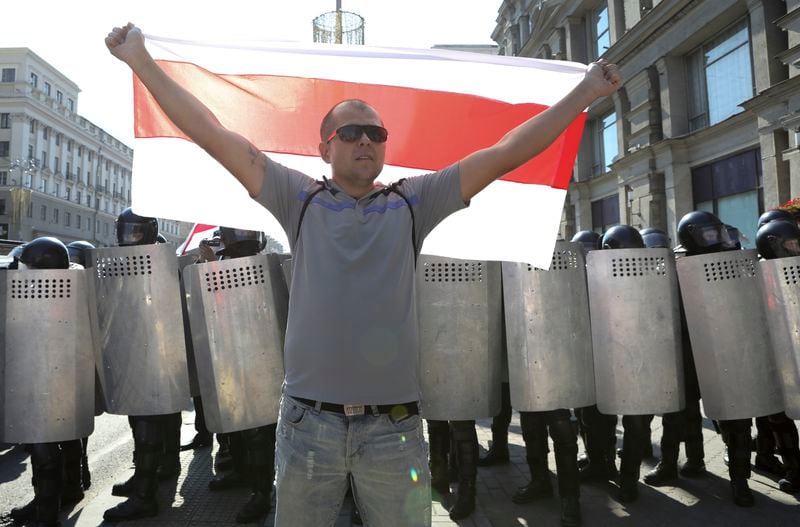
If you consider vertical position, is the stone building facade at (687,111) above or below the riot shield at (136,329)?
above

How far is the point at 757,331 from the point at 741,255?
530mm

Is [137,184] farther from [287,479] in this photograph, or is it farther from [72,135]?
[72,135]

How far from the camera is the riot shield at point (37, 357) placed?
3.61 m

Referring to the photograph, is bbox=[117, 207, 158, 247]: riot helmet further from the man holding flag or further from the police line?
the man holding flag

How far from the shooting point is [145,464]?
3.84m

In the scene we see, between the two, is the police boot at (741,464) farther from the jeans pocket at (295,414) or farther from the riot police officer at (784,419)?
the jeans pocket at (295,414)

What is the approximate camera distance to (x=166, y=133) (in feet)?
12.2

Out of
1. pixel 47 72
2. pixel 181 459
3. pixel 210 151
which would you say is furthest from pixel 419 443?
pixel 47 72

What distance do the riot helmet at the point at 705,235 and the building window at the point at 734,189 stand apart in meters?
10.3

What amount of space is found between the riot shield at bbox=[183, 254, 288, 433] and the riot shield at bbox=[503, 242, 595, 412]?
5.37 feet

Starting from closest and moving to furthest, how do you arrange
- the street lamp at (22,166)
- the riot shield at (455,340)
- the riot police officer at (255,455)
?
the riot police officer at (255,455)
the riot shield at (455,340)
the street lamp at (22,166)

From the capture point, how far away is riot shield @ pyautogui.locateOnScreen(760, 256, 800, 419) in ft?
12.3

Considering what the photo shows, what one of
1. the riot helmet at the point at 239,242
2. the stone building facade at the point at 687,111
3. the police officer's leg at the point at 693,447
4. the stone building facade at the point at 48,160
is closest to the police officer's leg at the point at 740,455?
the police officer's leg at the point at 693,447

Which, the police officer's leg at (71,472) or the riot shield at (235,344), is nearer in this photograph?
the riot shield at (235,344)
